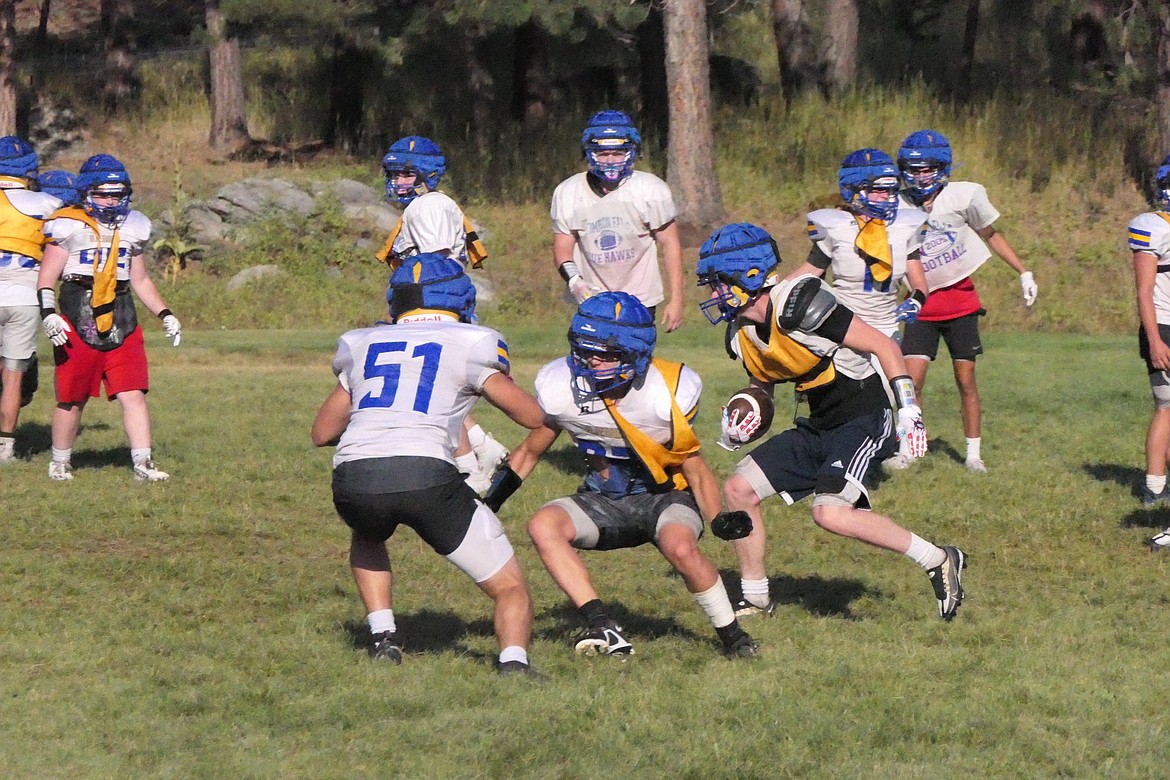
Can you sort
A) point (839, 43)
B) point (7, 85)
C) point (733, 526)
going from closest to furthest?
point (733, 526) → point (7, 85) → point (839, 43)

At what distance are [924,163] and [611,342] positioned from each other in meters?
4.82

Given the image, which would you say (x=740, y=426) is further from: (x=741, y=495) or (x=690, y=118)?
(x=690, y=118)

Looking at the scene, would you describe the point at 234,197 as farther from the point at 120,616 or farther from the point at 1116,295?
the point at 120,616

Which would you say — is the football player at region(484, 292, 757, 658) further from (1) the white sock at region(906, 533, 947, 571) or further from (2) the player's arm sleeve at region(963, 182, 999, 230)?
(2) the player's arm sleeve at region(963, 182, 999, 230)

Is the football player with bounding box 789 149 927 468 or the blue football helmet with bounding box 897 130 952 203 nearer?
the football player with bounding box 789 149 927 468

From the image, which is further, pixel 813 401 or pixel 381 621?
pixel 813 401

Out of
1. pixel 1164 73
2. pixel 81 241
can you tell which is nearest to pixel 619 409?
pixel 81 241

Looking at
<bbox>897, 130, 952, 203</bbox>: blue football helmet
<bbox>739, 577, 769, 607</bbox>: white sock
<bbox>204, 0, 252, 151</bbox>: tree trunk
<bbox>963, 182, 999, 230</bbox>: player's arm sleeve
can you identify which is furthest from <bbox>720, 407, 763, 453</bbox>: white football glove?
<bbox>204, 0, 252, 151</bbox>: tree trunk

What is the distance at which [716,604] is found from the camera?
656cm

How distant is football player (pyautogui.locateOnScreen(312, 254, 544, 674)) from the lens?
6.00 m

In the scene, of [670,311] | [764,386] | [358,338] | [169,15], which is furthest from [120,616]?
[169,15]

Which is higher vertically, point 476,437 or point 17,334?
point 17,334

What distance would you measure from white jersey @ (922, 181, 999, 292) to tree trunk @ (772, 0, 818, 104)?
58.5 ft

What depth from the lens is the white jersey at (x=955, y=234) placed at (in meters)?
10.9
